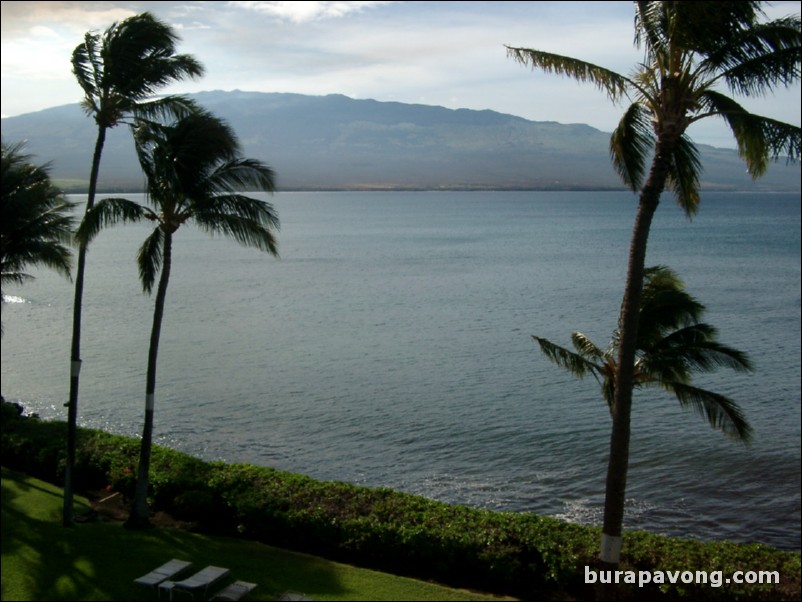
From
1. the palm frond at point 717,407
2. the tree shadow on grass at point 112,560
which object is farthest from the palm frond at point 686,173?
the tree shadow on grass at point 112,560

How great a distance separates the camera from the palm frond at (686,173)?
1046cm

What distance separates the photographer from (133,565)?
13.7m

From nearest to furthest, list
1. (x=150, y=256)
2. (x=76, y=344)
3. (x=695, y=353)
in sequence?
(x=695, y=353) < (x=150, y=256) < (x=76, y=344)

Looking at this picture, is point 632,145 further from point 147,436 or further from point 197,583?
point 147,436

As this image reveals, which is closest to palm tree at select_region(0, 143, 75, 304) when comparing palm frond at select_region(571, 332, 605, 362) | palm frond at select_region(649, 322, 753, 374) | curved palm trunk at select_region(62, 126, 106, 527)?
curved palm trunk at select_region(62, 126, 106, 527)

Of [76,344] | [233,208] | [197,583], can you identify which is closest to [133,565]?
[197,583]

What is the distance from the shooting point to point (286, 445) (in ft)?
90.5

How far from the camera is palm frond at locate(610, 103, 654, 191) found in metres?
10.7

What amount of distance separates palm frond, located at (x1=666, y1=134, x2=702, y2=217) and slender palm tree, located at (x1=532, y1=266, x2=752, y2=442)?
A: 2.57m

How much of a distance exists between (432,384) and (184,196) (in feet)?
68.2

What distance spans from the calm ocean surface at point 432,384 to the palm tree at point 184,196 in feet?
33.6

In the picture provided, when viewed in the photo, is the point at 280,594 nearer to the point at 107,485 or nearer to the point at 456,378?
the point at 107,485

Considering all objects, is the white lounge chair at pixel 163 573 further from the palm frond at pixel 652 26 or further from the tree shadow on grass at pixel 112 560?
the palm frond at pixel 652 26

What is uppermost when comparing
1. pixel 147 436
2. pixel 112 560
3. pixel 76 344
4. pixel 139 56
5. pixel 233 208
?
pixel 139 56
